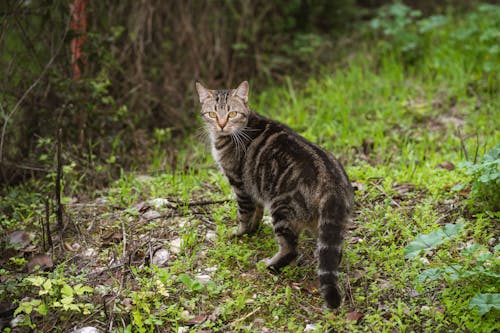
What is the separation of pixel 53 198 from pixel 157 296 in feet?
6.55

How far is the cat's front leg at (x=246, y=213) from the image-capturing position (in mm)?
4148

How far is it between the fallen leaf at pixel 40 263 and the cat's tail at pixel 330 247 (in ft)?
6.71

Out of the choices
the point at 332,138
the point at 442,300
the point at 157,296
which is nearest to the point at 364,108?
the point at 332,138

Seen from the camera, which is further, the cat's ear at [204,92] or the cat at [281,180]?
the cat's ear at [204,92]

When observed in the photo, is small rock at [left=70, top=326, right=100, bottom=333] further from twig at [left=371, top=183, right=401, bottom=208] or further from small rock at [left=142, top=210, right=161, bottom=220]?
twig at [left=371, top=183, right=401, bottom=208]

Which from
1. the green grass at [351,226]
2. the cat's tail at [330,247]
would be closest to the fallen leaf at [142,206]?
the green grass at [351,226]

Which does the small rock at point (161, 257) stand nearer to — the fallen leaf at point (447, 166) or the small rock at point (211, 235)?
the small rock at point (211, 235)

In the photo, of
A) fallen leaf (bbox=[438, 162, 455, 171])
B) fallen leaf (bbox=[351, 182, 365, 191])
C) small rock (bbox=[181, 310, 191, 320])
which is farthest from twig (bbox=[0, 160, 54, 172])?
fallen leaf (bbox=[438, 162, 455, 171])

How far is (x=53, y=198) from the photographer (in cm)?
492

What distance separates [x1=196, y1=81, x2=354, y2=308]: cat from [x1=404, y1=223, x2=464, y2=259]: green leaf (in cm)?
44

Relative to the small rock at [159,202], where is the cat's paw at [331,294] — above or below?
below

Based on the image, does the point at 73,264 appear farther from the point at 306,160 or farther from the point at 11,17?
the point at 11,17

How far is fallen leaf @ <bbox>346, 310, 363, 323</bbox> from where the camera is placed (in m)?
3.25

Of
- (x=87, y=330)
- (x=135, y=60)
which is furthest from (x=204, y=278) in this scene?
(x=135, y=60)
